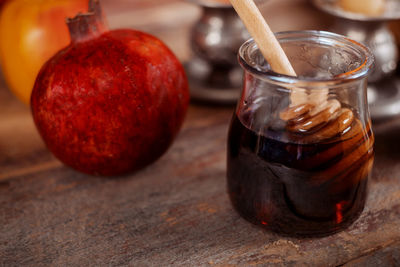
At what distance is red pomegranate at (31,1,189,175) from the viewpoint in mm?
549

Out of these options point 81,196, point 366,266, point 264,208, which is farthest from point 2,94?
point 366,266

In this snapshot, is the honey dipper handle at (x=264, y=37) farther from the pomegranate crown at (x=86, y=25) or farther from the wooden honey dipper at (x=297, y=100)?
the pomegranate crown at (x=86, y=25)

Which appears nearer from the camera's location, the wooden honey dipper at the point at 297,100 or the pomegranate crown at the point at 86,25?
the wooden honey dipper at the point at 297,100

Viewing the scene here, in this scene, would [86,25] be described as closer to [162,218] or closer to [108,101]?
[108,101]

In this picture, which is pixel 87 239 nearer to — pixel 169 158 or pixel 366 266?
pixel 169 158

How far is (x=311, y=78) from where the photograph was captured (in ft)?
1.48

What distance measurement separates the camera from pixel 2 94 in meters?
0.88

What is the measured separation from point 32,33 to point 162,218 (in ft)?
1.22

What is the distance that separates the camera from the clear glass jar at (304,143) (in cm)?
48

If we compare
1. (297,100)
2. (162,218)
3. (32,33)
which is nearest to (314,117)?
(297,100)

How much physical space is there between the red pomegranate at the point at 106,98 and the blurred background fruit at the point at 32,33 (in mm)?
130

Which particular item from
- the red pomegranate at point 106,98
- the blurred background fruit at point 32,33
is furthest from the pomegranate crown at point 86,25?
the blurred background fruit at point 32,33

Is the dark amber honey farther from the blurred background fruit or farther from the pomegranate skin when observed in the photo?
the blurred background fruit

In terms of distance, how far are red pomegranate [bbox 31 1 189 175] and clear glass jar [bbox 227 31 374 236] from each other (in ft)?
0.36
